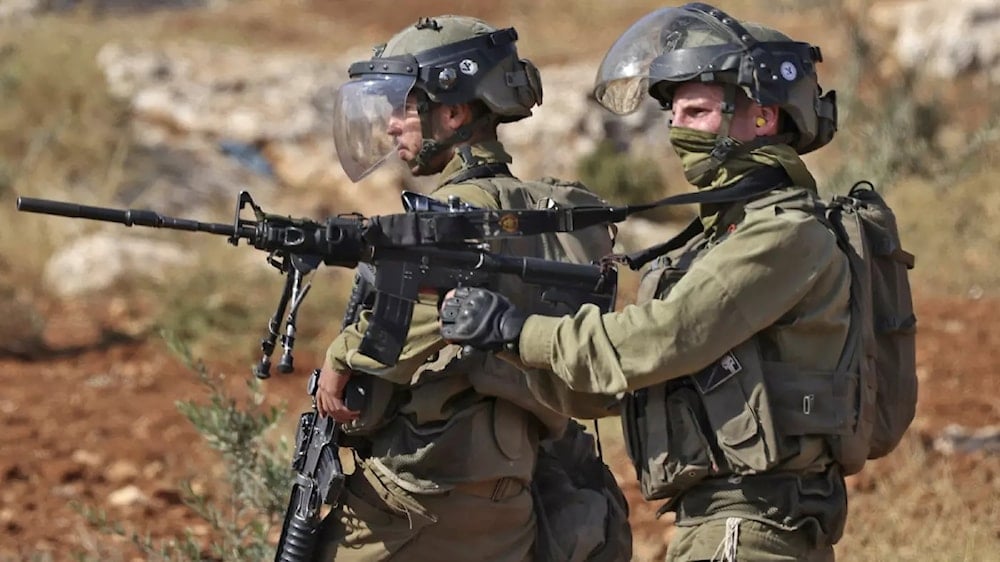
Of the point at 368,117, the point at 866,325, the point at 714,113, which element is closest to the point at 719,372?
the point at 866,325

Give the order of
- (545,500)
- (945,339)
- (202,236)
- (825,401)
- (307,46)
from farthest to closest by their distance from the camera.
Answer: (307,46) → (202,236) → (945,339) → (545,500) → (825,401)

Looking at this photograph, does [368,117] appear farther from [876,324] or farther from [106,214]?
[876,324]

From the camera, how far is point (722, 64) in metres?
3.54

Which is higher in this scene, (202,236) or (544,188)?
(544,188)

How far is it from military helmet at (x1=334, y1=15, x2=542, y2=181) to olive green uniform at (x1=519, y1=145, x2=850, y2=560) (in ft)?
2.66

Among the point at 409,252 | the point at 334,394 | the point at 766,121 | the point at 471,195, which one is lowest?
the point at 334,394

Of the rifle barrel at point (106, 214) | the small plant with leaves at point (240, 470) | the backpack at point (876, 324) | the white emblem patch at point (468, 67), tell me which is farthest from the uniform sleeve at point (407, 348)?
the small plant with leaves at point (240, 470)

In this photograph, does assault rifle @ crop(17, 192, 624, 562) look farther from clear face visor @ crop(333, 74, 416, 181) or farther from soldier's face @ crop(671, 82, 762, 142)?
clear face visor @ crop(333, 74, 416, 181)

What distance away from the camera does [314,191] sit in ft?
48.6

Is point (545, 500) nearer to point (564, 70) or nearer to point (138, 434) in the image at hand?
point (138, 434)

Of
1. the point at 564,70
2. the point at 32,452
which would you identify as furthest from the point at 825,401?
the point at 564,70

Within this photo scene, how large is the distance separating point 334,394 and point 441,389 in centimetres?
26

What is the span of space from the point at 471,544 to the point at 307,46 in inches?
733

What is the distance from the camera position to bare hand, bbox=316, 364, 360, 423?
3.92 metres
